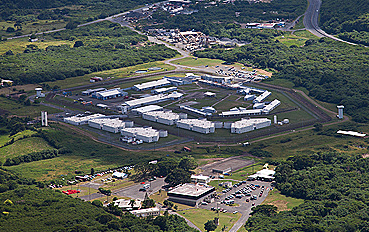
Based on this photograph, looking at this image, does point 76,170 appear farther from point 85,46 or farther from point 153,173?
point 85,46

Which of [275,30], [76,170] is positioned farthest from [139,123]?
[275,30]

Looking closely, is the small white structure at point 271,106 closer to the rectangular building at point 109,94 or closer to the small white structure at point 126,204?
the rectangular building at point 109,94

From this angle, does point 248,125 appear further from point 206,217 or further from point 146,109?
point 206,217

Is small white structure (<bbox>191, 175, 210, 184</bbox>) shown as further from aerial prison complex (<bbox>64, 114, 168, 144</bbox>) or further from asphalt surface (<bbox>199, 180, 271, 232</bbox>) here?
aerial prison complex (<bbox>64, 114, 168, 144</bbox>)

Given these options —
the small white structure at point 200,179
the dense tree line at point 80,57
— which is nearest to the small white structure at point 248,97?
the small white structure at point 200,179

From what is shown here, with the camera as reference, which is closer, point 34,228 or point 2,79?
point 34,228
